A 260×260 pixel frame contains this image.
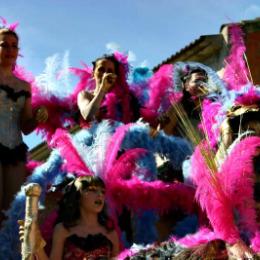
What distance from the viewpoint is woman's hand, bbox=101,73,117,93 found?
18.2 ft

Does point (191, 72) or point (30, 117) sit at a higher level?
point (191, 72)

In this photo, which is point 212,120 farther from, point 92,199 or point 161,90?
point 161,90

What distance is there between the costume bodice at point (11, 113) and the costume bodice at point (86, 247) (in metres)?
0.96

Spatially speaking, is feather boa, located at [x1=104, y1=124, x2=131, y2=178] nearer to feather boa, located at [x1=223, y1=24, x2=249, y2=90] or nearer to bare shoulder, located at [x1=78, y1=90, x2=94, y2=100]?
bare shoulder, located at [x1=78, y1=90, x2=94, y2=100]

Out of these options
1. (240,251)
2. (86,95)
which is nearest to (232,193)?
(240,251)

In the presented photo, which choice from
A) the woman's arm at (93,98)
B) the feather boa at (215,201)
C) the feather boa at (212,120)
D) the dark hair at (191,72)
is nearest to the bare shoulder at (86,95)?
the woman's arm at (93,98)

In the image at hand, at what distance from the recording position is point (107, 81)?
5.58 m

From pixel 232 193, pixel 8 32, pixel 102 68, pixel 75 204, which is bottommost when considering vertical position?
pixel 232 193

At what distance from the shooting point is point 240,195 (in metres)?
3.84

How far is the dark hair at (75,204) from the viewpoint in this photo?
4582 mm

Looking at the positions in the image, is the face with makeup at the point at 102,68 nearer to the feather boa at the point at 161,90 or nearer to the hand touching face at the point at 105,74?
the hand touching face at the point at 105,74

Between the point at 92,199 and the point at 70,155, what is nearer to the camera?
the point at 92,199

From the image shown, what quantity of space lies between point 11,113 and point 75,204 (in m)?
0.97

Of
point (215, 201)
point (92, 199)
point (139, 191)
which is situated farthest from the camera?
point (139, 191)
